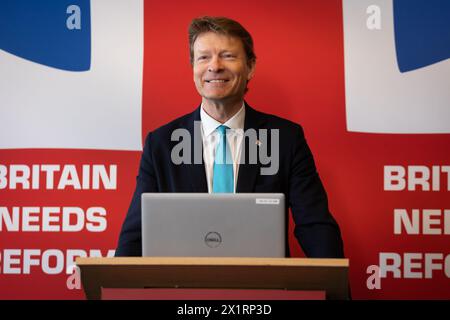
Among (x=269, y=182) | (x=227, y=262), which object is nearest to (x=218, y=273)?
(x=227, y=262)

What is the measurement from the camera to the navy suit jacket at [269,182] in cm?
268

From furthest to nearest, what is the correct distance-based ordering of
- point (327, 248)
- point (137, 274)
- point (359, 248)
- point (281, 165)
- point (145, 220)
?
point (359, 248), point (281, 165), point (327, 248), point (145, 220), point (137, 274)

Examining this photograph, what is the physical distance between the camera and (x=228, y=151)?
9.77 feet

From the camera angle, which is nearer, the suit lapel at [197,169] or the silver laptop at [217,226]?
the silver laptop at [217,226]

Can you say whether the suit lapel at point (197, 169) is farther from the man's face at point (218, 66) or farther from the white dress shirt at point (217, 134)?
the man's face at point (218, 66)

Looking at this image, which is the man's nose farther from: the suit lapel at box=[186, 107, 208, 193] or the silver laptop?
the silver laptop

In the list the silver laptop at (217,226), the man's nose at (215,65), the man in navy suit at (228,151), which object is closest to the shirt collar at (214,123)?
the man in navy suit at (228,151)

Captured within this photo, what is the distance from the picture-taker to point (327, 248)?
2604mm

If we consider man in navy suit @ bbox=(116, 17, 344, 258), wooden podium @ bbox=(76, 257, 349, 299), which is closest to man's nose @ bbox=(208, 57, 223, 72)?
man in navy suit @ bbox=(116, 17, 344, 258)

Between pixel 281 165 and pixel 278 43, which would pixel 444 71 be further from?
pixel 281 165

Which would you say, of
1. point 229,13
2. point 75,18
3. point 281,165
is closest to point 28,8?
point 75,18

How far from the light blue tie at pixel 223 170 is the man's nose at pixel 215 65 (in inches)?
13.0

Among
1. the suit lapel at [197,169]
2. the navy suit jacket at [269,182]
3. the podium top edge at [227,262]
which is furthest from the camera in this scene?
the suit lapel at [197,169]

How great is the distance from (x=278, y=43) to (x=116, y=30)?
2.94 feet
